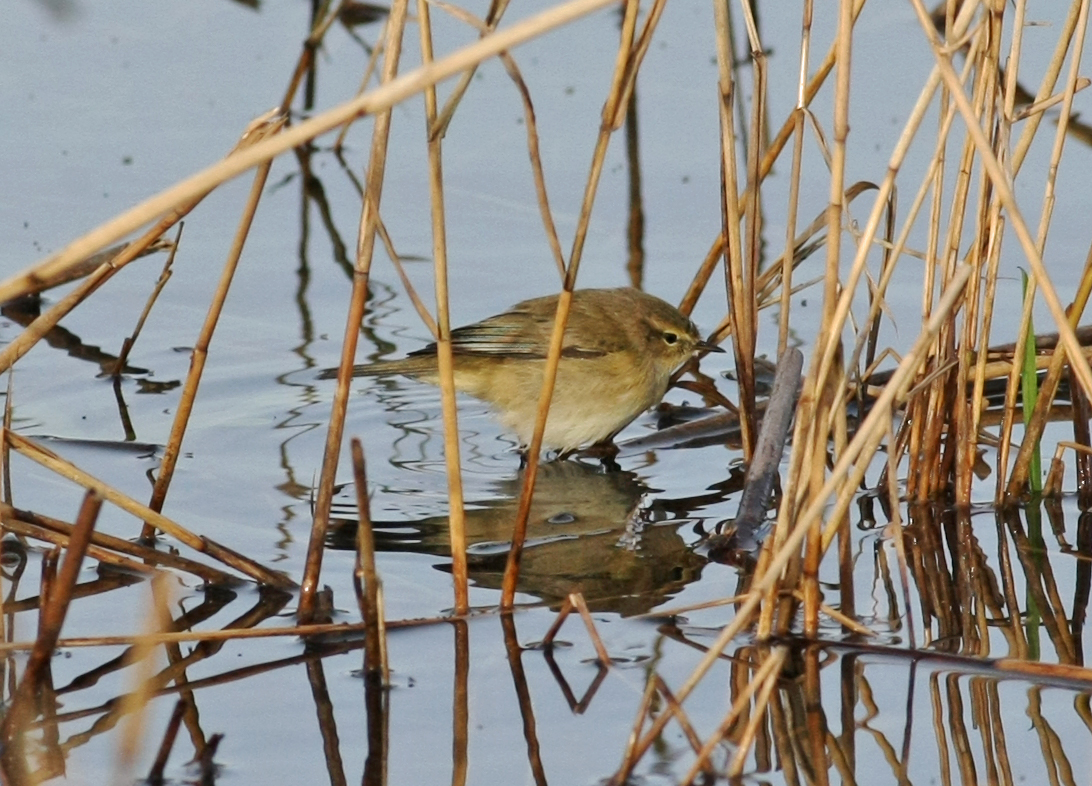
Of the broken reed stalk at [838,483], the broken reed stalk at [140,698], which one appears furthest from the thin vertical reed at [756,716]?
the broken reed stalk at [140,698]

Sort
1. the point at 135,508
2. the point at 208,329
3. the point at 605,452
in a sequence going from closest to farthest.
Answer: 1. the point at 135,508
2. the point at 208,329
3. the point at 605,452

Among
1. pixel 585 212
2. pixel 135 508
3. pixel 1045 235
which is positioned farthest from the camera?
pixel 1045 235

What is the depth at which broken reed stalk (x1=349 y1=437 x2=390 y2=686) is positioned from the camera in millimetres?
4168

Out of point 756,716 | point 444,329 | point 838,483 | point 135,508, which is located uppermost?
point 444,329

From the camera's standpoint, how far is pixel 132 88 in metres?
11.0

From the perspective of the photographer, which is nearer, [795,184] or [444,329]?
[444,329]

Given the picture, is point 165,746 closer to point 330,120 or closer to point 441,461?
point 330,120

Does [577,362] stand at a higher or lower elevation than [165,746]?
higher

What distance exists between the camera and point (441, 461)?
22.6 ft

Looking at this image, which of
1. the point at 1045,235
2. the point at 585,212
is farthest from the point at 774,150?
the point at 585,212

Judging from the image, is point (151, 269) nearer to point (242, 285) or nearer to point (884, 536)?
point (242, 285)

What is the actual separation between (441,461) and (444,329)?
232cm

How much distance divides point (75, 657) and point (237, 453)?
7.11 feet

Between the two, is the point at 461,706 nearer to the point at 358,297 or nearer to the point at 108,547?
the point at 358,297
